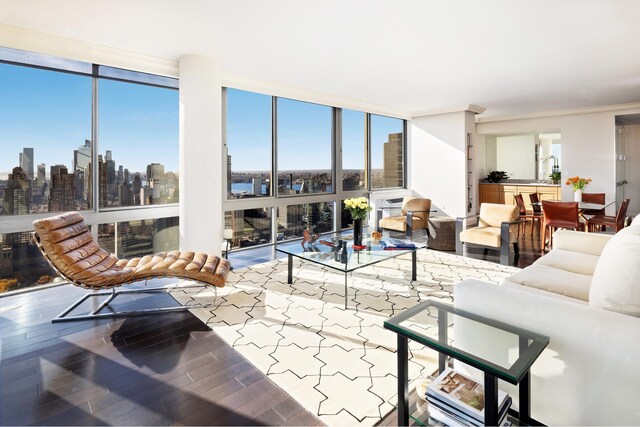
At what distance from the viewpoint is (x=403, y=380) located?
64.4 inches

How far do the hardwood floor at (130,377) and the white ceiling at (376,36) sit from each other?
8.99ft

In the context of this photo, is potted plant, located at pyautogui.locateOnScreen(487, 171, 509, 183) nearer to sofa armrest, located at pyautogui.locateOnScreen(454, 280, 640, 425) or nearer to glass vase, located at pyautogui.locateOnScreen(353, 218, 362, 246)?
glass vase, located at pyautogui.locateOnScreen(353, 218, 362, 246)

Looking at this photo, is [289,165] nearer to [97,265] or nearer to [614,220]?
[97,265]

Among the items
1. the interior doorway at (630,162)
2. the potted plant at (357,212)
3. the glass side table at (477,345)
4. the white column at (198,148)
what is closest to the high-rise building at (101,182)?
the white column at (198,148)

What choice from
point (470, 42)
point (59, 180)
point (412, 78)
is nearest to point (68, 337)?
point (59, 180)

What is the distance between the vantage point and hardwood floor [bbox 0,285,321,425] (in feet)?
6.13

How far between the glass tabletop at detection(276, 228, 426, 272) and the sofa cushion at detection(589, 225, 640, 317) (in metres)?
1.91

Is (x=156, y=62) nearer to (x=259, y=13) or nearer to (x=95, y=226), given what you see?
(x=259, y=13)

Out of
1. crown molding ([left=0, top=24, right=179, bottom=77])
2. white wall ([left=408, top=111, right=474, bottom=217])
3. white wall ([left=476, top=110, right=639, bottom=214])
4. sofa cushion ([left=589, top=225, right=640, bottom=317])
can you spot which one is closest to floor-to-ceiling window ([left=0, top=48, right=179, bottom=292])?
crown molding ([left=0, top=24, right=179, bottom=77])

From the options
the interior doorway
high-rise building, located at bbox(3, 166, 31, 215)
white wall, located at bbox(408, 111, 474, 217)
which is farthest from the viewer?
the interior doorway

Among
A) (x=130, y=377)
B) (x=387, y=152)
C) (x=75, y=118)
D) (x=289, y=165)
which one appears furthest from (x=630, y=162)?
(x=75, y=118)

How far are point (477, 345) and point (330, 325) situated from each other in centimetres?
156

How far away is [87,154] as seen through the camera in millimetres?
4203

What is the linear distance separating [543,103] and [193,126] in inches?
275
